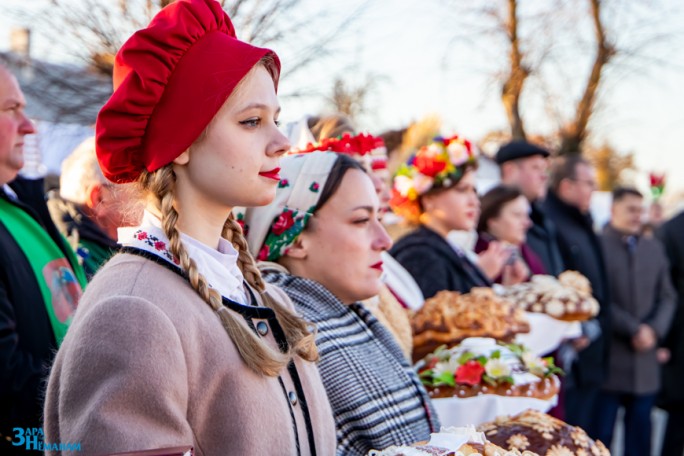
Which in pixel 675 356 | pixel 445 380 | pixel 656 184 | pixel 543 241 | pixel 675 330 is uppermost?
pixel 445 380

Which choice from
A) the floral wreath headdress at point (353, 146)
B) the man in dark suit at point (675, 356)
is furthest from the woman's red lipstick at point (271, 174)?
the man in dark suit at point (675, 356)

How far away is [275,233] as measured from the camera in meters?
2.72

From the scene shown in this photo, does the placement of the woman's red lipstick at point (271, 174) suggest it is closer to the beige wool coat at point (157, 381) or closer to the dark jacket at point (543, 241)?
the beige wool coat at point (157, 381)

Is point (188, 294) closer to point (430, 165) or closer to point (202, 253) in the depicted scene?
point (202, 253)

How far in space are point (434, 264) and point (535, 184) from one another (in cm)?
218

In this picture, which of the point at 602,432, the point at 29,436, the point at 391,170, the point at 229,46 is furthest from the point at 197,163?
the point at 602,432

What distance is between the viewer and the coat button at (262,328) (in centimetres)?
185

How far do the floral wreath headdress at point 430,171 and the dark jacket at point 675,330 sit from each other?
3.45m

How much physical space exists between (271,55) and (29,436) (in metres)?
1.34

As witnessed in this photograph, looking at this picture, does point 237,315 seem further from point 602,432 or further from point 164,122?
point 602,432

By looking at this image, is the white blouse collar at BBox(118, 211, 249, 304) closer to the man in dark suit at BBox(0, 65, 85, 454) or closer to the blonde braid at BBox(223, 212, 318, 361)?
the blonde braid at BBox(223, 212, 318, 361)

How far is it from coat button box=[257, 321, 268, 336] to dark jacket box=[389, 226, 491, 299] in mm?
2546

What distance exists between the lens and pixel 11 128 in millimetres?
3094

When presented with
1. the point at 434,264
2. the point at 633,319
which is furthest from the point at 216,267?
the point at 633,319
